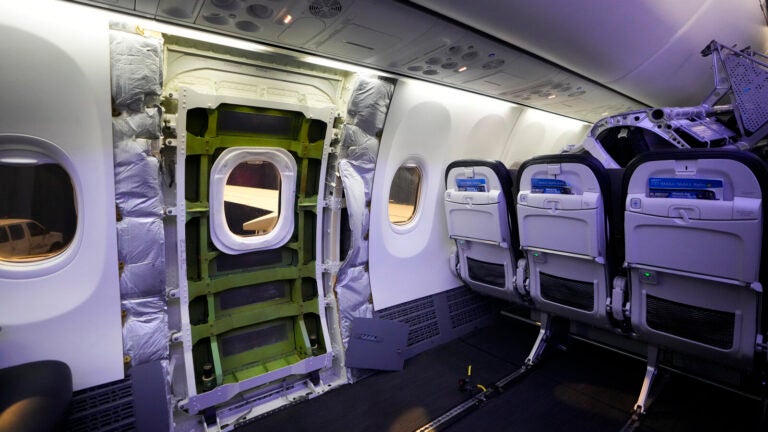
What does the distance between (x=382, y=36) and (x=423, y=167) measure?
95.1 inches

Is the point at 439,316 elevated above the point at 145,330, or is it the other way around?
the point at 145,330

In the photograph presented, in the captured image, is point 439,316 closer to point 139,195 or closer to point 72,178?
point 139,195

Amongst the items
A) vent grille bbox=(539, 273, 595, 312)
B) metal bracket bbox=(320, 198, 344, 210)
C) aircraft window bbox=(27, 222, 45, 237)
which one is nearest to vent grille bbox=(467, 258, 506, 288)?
vent grille bbox=(539, 273, 595, 312)

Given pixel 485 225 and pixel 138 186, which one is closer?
pixel 138 186

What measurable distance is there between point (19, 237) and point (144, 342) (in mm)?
1152

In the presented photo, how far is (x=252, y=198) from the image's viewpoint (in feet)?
12.9

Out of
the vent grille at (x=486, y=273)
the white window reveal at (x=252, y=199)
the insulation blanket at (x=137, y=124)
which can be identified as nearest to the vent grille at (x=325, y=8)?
the insulation blanket at (x=137, y=124)

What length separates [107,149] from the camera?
276 cm

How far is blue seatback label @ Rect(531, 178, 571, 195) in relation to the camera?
11.9ft

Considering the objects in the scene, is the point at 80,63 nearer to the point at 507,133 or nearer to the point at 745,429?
the point at 507,133

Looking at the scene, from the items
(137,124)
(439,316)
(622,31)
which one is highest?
(622,31)

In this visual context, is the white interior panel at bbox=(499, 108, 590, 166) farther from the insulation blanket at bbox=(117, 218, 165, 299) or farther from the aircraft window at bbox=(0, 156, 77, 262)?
the aircraft window at bbox=(0, 156, 77, 262)

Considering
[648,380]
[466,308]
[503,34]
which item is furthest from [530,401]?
[503,34]

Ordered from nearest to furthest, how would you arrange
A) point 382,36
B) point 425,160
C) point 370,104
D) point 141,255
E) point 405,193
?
point 382,36, point 141,255, point 370,104, point 425,160, point 405,193
